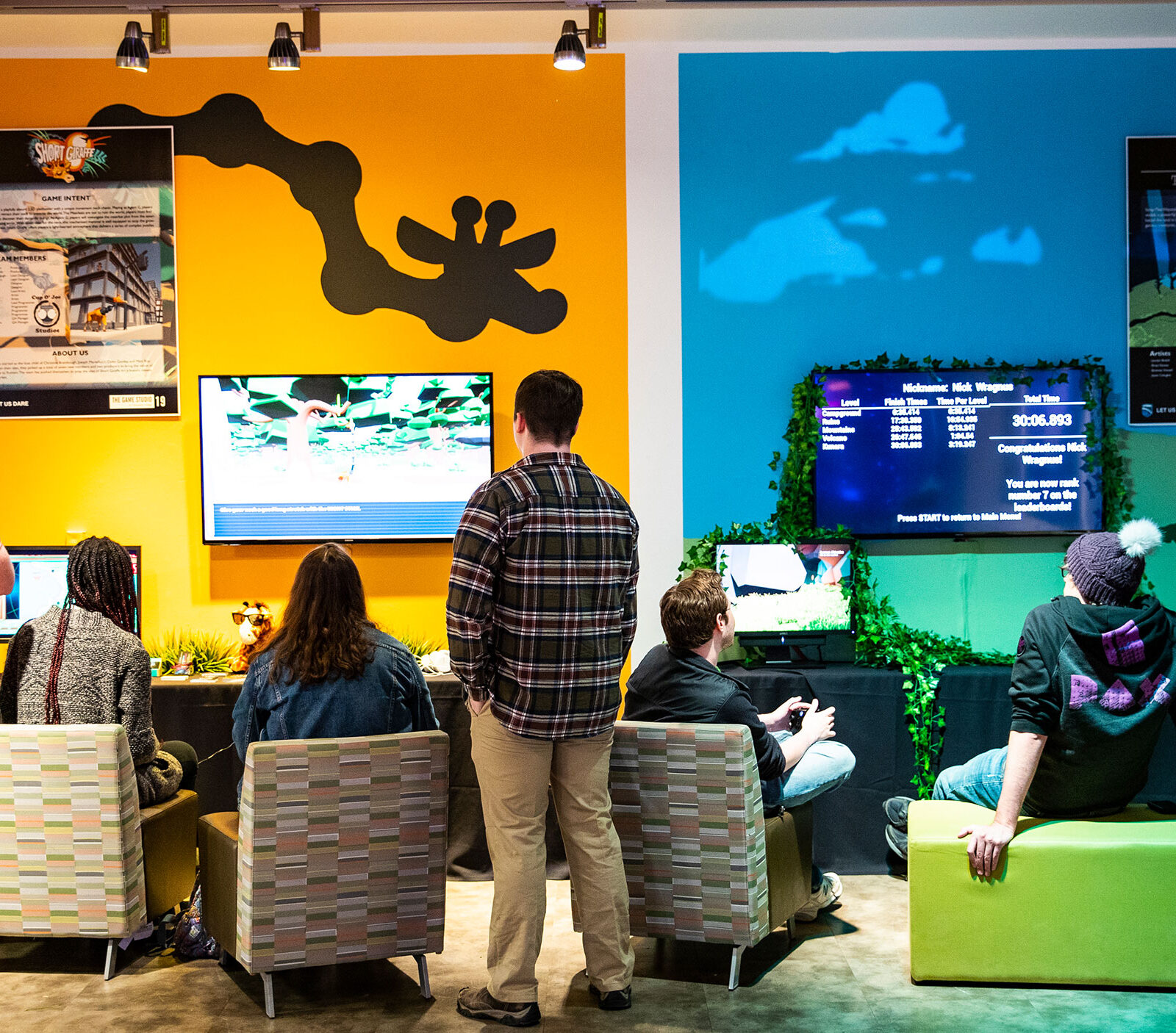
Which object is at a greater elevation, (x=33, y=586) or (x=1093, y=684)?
(x=33, y=586)

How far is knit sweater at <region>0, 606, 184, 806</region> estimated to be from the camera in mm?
3189

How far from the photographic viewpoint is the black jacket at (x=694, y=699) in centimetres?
308

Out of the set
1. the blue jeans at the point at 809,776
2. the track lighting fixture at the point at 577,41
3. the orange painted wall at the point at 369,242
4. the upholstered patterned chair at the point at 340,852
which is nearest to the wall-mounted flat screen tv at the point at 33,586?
the orange painted wall at the point at 369,242

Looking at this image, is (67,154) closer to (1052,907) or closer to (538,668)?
(538,668)

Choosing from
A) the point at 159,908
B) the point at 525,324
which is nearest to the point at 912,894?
the point at 159,908

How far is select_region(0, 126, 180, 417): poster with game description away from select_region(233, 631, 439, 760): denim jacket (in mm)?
2152

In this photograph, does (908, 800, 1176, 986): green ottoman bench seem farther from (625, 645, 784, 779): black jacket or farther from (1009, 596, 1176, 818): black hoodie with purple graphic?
(625, 645, 784, 779): black jacket

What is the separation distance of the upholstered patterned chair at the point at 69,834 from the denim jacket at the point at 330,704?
1.21ft

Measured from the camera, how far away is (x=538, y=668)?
2.73 meters

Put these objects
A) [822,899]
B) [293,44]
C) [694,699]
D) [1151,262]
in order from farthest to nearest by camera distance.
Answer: [1151,262] → [293,44] → [822,899] → [694,699]

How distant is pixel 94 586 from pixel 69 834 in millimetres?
693

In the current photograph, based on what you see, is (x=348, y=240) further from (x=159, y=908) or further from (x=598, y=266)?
(x=159, y=908)

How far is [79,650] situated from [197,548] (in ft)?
5.19

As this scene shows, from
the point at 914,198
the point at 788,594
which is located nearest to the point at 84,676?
the point at 788,594
